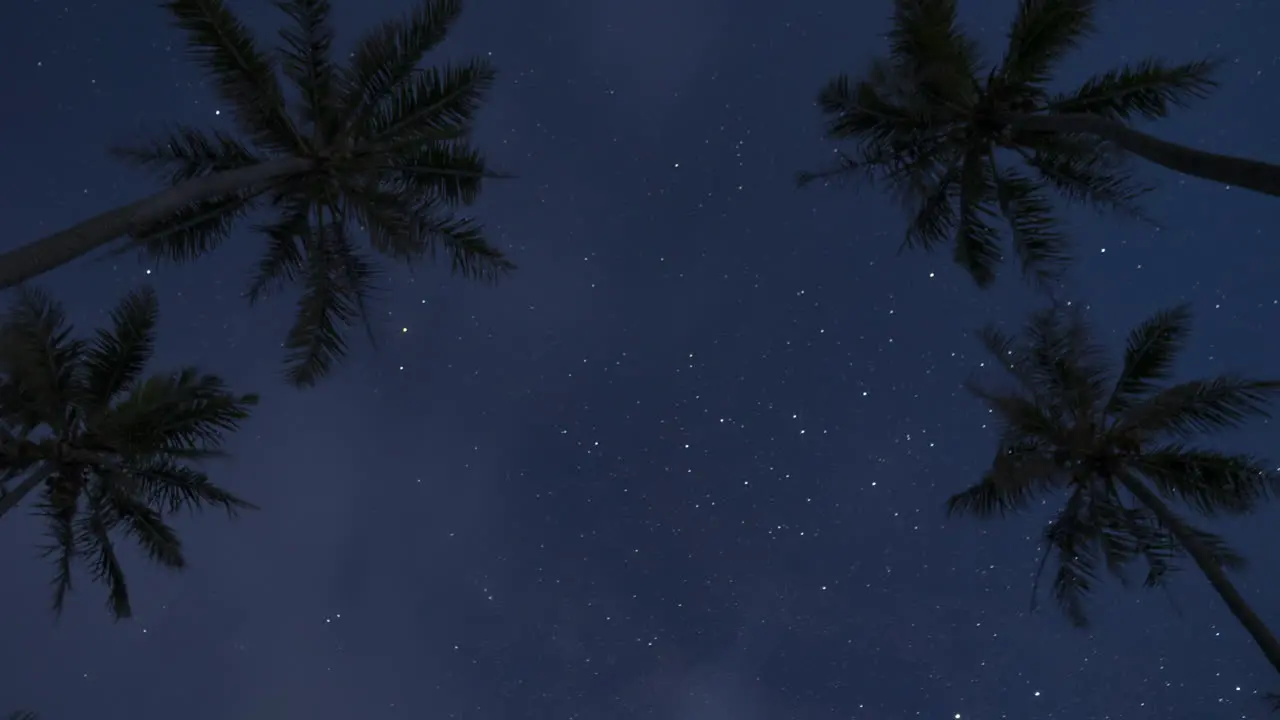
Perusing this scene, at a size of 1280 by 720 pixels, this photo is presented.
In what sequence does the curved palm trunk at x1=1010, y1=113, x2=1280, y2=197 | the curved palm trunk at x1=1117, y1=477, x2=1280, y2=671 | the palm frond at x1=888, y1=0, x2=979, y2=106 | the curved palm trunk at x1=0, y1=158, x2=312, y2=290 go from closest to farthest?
the curved palm trunk at x1=1010, y1=113, x2=1280, y2=197
the curved palm trunk at x1=0, y1=158, x2=312, y2=290
the curved palm trunk at x1=1117, y1=477, x2=1280, y2=671
the palm frond at x1=888, y1=0, x2=979, y2=106

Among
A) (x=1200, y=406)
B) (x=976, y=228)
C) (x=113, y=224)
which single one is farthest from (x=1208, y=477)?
(x=113, y=224)

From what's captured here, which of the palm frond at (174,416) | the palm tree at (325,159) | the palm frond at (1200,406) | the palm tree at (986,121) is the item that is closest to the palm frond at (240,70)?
the palm tree at (325,159)

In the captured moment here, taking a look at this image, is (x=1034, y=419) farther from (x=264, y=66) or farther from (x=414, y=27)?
(x=264, y=66)

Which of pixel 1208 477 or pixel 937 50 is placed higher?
pixel 937 50

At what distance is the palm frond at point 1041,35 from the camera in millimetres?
10164

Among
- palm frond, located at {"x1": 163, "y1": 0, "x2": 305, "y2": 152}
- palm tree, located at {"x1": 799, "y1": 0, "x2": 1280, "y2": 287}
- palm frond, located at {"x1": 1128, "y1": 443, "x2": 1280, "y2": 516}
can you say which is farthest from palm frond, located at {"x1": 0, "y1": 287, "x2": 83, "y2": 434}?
palm frond, located at {"x1": 1128, "y1": 443, "x2": 1280, "y2": 516}

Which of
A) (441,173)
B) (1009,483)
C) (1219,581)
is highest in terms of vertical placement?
(441,173)

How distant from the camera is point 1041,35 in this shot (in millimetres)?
10297

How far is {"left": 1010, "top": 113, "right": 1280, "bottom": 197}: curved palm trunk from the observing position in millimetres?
6426

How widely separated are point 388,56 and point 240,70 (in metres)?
1.80

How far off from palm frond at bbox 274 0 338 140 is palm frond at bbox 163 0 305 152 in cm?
27

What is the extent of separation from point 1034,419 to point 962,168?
146 inches

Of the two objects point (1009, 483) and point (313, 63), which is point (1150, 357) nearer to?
point (1009, 483)

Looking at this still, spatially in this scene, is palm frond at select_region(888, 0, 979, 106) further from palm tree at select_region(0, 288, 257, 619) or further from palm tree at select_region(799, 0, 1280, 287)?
palm tree at select_region(0, 288, 257, 619)
